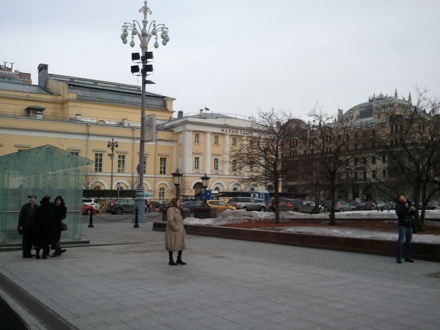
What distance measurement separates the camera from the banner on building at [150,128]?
29.1 meters

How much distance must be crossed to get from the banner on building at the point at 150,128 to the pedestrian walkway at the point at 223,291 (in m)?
15.8

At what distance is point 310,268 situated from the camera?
11.5 meters

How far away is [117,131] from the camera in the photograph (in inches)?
3071

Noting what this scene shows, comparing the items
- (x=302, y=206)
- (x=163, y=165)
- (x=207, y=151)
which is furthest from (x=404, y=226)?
(x=163, y=165)

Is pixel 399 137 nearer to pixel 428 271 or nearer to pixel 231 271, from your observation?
pixel 428 271

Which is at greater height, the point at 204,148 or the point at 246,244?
the point at 204,148

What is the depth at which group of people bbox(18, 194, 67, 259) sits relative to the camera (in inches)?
508

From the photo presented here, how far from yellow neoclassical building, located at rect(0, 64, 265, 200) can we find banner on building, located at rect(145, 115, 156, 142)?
143 feet

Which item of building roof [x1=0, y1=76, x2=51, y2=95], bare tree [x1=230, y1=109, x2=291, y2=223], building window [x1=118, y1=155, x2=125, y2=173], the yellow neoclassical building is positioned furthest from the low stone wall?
building roof [x1=0, y1=76, x2=51, y2=95]

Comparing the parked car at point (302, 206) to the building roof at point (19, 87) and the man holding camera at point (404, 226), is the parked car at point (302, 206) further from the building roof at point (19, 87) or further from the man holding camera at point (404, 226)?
the building roof at point (19, 87)

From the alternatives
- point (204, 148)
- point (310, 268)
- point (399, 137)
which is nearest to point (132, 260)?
point (310, 268)

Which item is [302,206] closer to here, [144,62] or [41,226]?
[144,62]

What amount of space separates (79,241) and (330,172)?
1265cm

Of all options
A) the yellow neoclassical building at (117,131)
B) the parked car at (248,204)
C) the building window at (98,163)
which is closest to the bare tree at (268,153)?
the parked car at (248,204)
